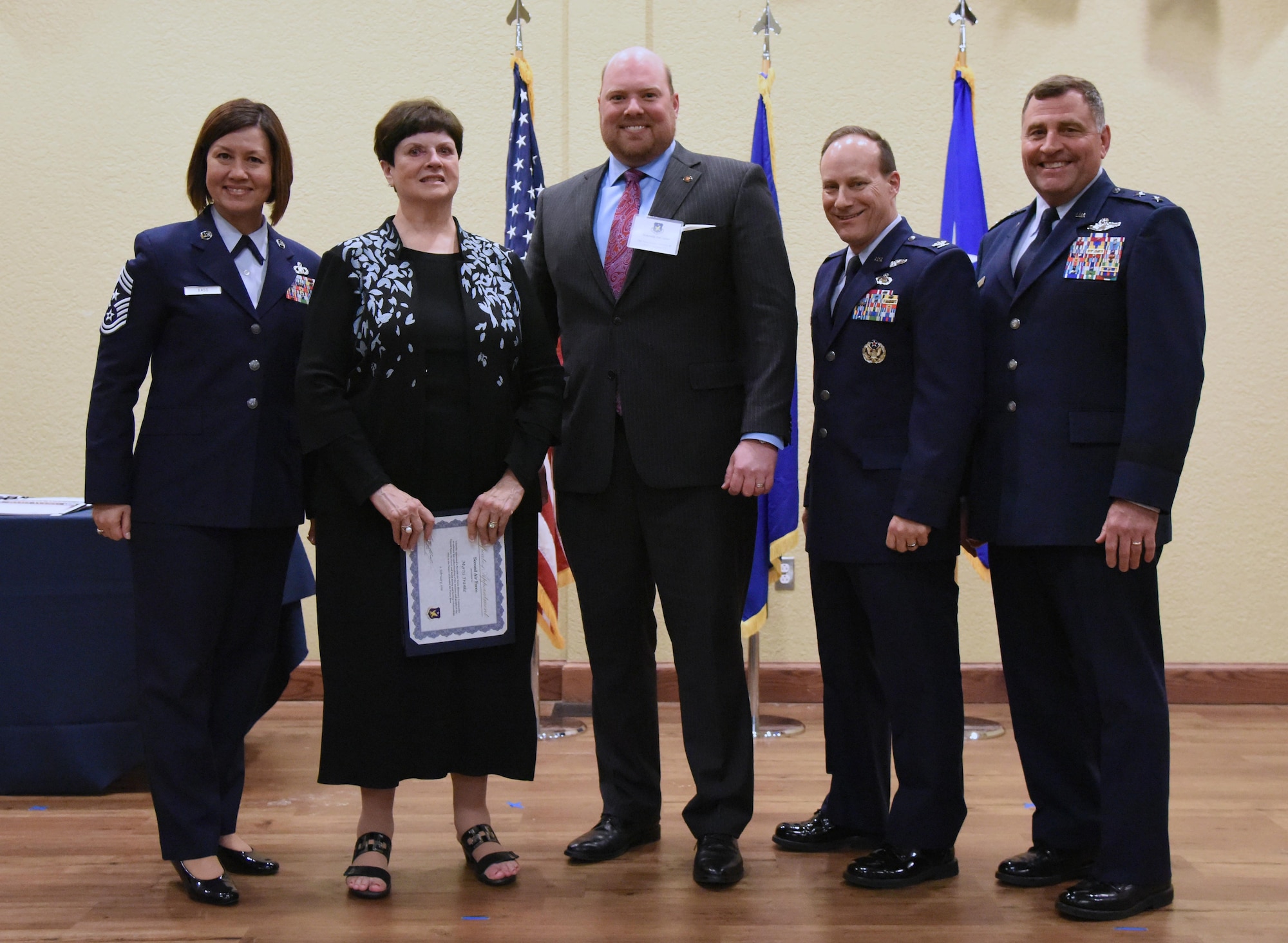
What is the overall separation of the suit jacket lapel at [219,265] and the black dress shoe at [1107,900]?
75.2 inches

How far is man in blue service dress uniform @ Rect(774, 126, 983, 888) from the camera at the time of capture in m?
2.23

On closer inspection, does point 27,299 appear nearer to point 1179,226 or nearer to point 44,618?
point 44,618

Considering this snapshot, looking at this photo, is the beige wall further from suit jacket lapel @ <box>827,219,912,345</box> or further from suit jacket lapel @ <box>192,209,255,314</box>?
suit jacket lapel @ <box>192,209,255,314</box>

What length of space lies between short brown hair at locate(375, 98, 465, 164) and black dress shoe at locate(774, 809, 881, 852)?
5.24ft

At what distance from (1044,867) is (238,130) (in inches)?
84.9

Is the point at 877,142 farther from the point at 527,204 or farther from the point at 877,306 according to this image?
the point at 527,204

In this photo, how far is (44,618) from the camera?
2.99m

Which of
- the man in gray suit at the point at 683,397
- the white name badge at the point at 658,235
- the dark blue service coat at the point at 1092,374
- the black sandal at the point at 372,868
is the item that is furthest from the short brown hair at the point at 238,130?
the dark blue service coat at the point at 1092,374

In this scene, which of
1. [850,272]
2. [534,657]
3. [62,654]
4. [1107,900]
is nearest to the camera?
[1107,900]

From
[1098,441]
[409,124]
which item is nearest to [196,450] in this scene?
[409,124]

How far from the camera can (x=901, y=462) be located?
90.8 inches

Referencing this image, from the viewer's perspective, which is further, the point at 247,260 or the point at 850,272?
the point at 850,272

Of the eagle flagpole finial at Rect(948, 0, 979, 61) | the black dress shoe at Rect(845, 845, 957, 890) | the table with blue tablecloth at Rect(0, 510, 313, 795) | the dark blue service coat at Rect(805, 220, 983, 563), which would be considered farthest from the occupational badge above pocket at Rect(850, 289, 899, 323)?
the eagle flagpole finial at Rect(948, 0, 979, 61)

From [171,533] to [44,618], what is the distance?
1010 mm
